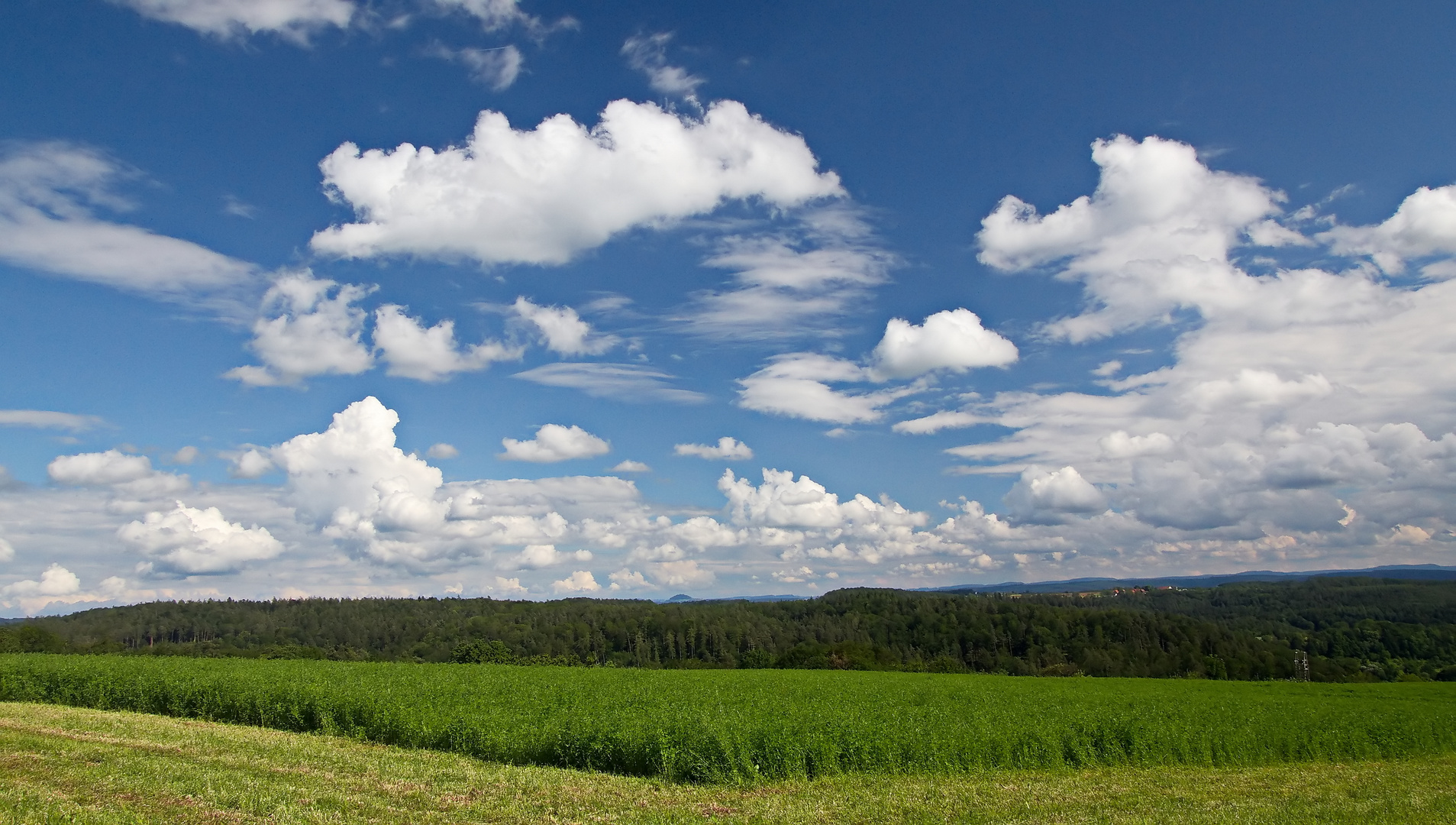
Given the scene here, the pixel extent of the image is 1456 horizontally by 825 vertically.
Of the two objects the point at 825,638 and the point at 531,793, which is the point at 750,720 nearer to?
the point at 531,793

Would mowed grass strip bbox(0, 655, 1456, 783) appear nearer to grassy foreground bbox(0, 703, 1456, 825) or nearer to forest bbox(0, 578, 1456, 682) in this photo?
grassy foreground bbox(0, 703, 1456, 825)

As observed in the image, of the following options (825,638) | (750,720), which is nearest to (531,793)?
(750,720)

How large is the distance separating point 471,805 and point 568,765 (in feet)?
18.5

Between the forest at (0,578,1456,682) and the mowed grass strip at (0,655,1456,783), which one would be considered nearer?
the mowed grass strip at (0,655,1456,783)

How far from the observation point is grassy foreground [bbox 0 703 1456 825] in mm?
13484

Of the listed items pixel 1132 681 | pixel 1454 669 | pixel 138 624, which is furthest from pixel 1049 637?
pixel 138 624

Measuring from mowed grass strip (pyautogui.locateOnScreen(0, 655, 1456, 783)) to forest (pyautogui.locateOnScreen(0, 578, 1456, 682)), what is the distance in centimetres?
7059

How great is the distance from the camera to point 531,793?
15.7 meters

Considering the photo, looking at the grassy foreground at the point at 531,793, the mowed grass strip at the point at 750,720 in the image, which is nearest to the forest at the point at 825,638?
the mowed grass strip at the point at 750,720

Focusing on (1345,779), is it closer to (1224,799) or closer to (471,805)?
(1224,799)

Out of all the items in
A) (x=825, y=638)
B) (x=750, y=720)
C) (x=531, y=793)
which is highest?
(x=531, y=793)

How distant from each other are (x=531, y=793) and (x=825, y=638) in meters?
154

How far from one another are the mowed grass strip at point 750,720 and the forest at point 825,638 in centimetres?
7059

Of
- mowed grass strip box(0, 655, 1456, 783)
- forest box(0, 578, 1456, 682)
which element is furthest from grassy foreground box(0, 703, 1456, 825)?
forest box(0, 578, 1456, 682)
